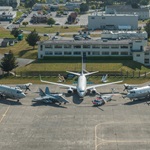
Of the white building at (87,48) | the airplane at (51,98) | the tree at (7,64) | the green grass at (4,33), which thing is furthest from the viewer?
the green grass at (4,33)

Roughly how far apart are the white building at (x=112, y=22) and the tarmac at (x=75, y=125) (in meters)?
101

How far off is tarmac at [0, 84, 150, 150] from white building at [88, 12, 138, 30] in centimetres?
10086

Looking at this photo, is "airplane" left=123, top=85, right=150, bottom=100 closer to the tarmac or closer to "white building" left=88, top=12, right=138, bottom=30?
the tarmac

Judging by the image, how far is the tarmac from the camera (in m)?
55.6

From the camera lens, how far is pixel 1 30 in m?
174

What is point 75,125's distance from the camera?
6297 centimetres

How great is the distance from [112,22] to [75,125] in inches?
4669

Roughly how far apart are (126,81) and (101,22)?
9006 cm

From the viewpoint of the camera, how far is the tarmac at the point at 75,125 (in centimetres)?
5556

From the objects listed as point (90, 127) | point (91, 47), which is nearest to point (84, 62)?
point (91, 47)

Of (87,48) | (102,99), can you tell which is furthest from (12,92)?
(87,48)

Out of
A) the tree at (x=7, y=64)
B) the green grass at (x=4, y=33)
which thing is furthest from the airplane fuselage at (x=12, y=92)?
the green grass at (x=4, y=33)

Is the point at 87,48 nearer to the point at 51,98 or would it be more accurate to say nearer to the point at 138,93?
the point at 138,93

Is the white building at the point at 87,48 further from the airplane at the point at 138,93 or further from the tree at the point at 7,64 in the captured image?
the airplane at the point at 138,93
